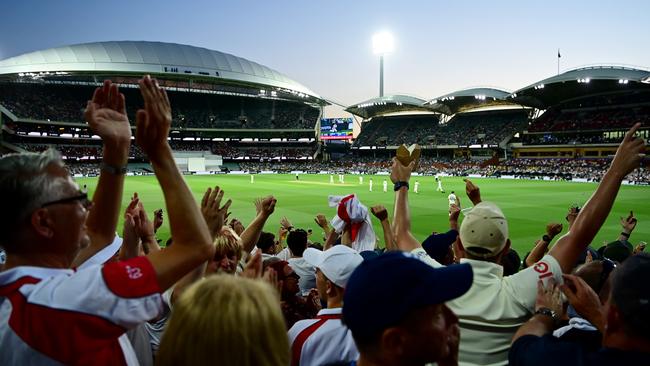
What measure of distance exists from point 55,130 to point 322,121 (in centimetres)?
5900

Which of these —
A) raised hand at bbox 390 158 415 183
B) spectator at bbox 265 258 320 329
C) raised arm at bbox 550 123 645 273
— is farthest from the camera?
raised hand at bbox 390 158 415 183

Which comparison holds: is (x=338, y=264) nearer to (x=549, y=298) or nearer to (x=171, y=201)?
(x=549, y=298)

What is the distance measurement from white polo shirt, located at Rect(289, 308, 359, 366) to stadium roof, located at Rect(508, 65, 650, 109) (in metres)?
69.7

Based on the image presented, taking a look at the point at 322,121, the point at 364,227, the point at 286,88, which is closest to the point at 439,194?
the point at 364,227

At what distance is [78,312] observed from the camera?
1629mm

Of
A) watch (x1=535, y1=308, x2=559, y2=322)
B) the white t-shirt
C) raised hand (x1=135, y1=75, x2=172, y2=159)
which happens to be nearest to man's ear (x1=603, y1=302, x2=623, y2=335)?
watch (x1=535, y1=308, x2=559, y2=322)

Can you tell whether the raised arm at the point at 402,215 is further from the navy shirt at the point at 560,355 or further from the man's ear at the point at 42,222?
the man's ear at the point at 42,222

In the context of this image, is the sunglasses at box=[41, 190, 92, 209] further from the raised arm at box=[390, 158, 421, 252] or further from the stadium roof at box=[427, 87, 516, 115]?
the stadium roof at box=[427, 87, 516, 115]

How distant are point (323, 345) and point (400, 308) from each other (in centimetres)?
127

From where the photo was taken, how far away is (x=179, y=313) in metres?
1.45

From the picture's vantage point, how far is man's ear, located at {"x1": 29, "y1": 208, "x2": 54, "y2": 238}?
1951 millimetres

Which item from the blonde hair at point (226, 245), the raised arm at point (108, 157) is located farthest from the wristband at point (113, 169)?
the blonde hair at point (226, 245)

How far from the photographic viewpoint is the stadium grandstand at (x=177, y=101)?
78.6m

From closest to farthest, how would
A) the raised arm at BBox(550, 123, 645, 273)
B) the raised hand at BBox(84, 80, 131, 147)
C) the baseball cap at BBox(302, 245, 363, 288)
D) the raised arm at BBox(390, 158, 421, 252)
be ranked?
the raised hand at BBox(84, 80, 131, 147)
the raised arm at BBox(550, 123, 645, 273)
the baseball cap at BBox(302, 245, 363, 288)
the raised arm at BBox(390, 158, 421, 252)
